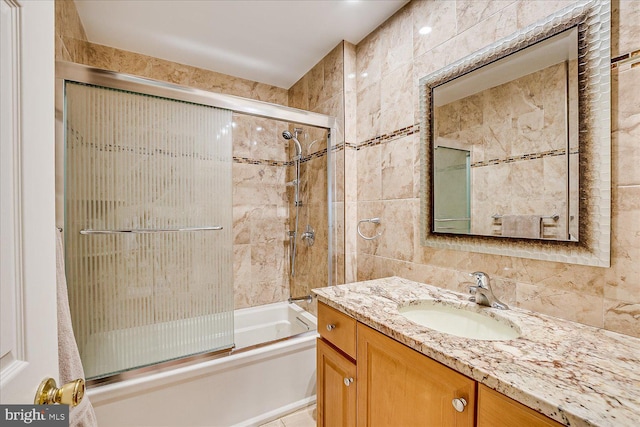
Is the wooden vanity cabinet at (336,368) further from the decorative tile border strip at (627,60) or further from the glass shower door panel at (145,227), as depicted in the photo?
the decorative tile border strip at (627,60)

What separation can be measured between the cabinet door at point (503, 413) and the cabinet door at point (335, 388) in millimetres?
549

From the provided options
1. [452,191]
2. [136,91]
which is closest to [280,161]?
[136,91]

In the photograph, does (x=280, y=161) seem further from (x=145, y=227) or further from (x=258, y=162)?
(x=145, y=227)

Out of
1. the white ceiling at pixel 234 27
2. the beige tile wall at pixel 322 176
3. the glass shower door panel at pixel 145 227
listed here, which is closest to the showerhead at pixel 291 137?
the beige tile wall at pixel 322 176

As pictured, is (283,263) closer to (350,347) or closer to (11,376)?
(350,347)

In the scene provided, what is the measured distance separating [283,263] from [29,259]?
7.50ft

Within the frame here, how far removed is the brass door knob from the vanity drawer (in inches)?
33.9

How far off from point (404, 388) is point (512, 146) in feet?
3.41

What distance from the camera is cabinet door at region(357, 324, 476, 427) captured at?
732mm

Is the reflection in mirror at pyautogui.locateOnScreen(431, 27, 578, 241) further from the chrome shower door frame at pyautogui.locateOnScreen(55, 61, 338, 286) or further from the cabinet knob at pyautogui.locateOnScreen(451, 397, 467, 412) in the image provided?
the chrome shower door frame at pyautogui.locateOnScreen(55, 61, 338, 286)

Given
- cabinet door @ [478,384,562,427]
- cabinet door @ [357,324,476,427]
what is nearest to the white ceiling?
cabinet door @ [357,324,476,427]

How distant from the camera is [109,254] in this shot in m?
1.31

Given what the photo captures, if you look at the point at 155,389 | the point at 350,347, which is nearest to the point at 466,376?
the point at 350,347

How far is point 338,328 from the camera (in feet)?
3.99
